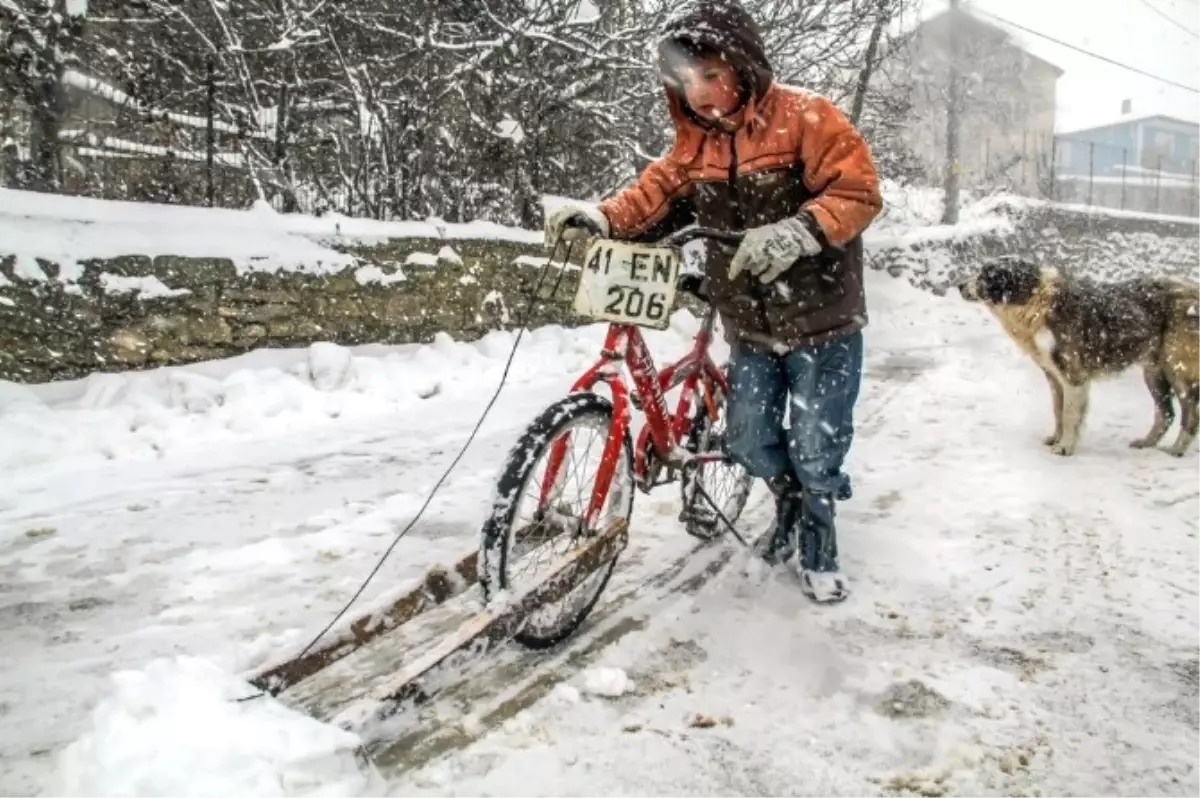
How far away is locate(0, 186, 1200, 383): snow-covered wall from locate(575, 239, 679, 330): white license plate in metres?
0.68

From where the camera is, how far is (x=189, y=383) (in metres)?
5.62

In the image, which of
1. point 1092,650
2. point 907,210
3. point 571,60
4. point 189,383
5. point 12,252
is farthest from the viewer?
point 907,210

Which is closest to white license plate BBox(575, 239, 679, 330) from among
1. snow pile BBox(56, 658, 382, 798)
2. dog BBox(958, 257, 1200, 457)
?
snow pile BBox(56, 658, 382, 798)

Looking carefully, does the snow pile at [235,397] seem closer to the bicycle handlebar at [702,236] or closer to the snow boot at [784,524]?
the snow boot at [784,524]

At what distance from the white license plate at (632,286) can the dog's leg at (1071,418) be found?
3635 millimetres

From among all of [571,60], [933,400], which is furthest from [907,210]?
[933,400]

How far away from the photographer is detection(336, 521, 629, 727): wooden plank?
2117 mm

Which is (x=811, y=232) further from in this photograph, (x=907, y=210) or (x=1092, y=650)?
(x=907, y=210)

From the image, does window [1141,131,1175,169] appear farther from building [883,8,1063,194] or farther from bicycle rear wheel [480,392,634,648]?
bicycle rear wheel [480,392,634,648]

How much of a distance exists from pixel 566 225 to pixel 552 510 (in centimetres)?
104

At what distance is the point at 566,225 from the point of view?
3080 mm

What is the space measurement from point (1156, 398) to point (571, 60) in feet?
22.3

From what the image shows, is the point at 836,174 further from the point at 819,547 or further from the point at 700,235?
the point at 819,547

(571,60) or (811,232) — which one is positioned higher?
(571,60)
